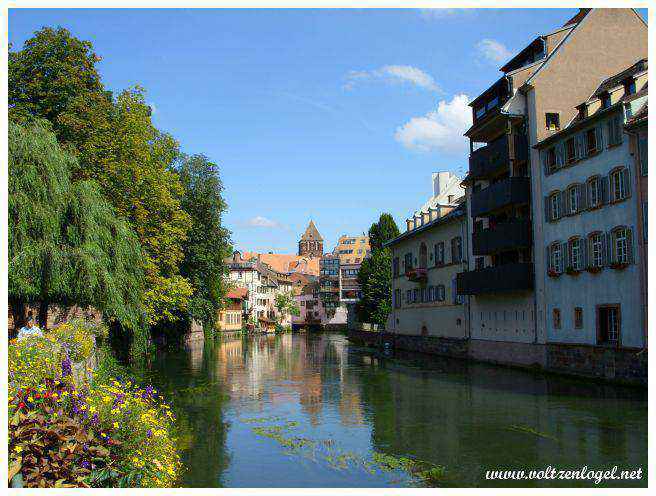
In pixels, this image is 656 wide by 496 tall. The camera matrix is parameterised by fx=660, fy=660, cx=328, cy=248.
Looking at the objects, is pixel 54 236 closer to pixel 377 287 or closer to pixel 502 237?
pixel 502 237

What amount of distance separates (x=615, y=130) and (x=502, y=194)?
8.31 m

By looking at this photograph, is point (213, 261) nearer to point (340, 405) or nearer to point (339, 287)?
point (340, 405)

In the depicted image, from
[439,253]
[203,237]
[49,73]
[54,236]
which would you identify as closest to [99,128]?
[49,73]

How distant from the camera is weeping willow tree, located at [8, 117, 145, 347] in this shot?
20969mm

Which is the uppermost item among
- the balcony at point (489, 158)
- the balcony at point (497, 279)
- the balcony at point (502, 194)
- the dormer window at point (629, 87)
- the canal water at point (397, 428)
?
the dormer window at point (629, 87)

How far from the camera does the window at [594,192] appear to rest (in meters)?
27.3

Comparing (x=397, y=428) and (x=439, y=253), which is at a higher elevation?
(x=439, y=253)

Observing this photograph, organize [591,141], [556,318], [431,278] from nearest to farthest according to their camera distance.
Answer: [591,141]
[556,318]
[431,278]

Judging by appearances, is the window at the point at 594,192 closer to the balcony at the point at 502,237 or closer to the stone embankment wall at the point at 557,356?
the balcony at the point at 502,237

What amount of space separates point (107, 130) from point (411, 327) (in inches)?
1147

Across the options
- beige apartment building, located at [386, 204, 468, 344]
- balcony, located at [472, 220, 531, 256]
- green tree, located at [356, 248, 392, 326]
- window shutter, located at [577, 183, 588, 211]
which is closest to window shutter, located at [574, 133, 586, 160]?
window shutter, located at [577, 183, 588, 211]

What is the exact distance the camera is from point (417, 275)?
4894 centimetres

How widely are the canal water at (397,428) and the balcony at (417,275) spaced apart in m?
17.4

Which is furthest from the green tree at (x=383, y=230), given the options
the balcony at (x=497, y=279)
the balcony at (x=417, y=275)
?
the balcony at (x=497, y=279)
